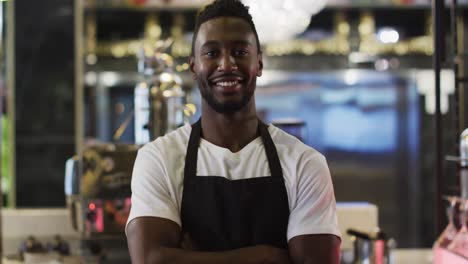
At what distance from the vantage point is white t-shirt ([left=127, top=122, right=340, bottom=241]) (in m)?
1.63

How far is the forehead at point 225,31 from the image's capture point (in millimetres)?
1623

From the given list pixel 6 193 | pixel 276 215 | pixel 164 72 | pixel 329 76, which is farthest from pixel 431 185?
pixel 276 215

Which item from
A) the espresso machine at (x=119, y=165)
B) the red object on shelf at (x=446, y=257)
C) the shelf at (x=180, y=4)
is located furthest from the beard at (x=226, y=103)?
the shelf at (x=180, y=4)

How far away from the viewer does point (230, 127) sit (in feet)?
5.54

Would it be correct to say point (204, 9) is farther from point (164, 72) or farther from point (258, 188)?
point (164, 72)

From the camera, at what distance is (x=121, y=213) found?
9.36 ft

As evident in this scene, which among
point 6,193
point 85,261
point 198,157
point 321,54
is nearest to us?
point 198,157

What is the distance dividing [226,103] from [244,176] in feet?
0.59

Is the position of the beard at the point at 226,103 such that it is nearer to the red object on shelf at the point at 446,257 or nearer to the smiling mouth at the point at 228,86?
the smiling mouth at the point at 228,86

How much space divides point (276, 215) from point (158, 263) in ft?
0.96

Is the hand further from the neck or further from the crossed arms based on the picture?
the neck

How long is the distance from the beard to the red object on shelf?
96cm

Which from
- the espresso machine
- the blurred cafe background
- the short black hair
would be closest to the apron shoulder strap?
the short black hair

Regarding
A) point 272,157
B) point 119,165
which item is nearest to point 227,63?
point 272,157
